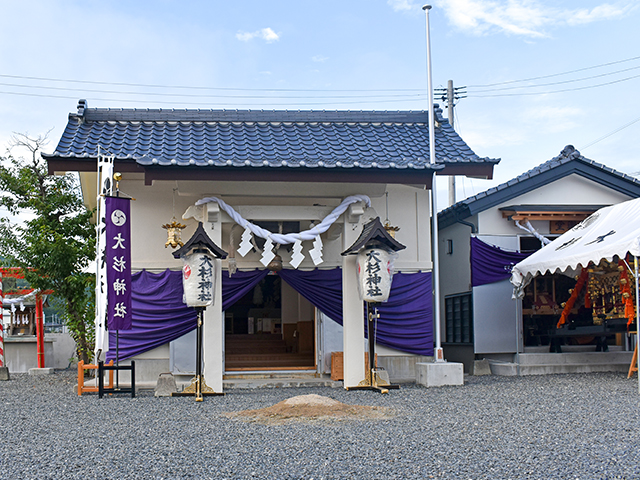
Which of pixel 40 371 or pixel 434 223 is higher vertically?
pixel 434 223

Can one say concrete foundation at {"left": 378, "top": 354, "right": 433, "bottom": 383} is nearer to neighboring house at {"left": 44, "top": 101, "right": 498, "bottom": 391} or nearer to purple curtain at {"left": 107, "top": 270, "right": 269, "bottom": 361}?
neighboring house at {"left": 44, "top": 101, "right": 498, "bottom": 391}

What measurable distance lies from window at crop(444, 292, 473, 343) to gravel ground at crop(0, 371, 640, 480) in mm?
3714

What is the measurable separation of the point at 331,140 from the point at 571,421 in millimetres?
6876

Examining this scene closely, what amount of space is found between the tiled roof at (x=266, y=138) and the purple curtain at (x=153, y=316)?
219 cm

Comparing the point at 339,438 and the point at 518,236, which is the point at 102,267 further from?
the point at 518,236

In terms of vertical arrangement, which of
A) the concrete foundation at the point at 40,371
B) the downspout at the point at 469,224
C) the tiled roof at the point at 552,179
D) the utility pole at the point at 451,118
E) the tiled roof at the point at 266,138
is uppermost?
the utility pole at the point at 451,118

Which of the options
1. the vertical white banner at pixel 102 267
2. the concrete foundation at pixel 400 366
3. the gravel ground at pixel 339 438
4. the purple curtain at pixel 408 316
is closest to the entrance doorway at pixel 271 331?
the concrete foundation at pixel 400 366

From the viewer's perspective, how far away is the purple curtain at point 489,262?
12.6 m

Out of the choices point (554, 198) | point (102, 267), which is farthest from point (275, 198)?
point (554, 198)

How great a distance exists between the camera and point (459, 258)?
13617mm

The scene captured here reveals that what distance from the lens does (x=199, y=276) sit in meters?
9.09

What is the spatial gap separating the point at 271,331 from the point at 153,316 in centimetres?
582

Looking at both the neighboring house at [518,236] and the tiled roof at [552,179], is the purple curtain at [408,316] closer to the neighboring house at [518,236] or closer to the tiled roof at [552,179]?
the neighboring house at [518,236]

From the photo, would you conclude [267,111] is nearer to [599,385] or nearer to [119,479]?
[599,385]
